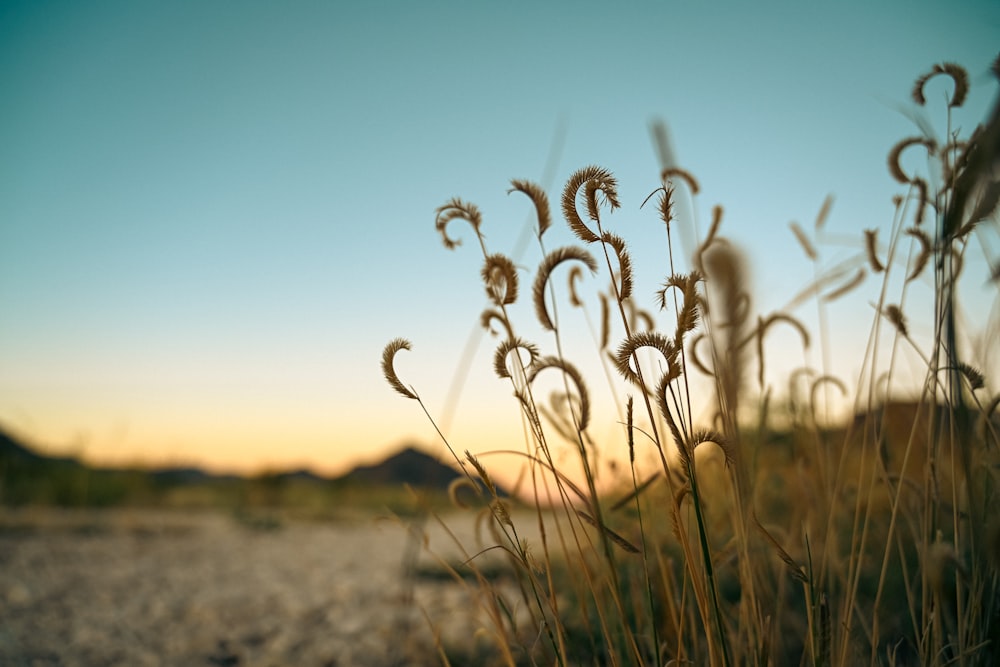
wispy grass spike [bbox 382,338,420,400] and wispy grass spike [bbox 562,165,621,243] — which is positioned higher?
wispy grass spike [bbox 562,165,621,243]

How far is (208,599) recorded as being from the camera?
3.15 meters

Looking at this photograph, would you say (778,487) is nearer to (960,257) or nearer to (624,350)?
(960,257)

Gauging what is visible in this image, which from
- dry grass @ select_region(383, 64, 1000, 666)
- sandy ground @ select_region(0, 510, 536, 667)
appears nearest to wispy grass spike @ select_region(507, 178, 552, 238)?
dry grass @ select_region(383, 64, 1000, 666)

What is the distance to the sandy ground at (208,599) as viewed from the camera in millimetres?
2312

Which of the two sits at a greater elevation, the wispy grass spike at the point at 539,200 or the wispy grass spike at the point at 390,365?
the wispy grass spike at the point at 539,200

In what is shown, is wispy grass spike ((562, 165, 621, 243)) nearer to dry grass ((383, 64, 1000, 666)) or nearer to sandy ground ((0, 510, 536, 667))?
dry grass ((383, 64, 1000, 666))

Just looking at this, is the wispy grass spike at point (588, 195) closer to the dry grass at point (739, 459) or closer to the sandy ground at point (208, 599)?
the dry grass at point (739, 459)

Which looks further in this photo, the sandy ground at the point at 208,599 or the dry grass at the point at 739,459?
the sandy ground at the point at 208,599

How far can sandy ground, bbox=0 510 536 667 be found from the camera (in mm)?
2312

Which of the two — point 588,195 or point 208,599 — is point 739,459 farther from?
point 208,599

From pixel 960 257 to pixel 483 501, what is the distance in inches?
31.9

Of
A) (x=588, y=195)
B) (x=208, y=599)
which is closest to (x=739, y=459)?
(x=588, y=195)

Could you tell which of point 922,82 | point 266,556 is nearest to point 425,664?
point 922,82

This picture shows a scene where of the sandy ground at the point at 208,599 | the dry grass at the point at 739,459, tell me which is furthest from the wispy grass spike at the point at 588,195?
the sandy ground at the point at 208,599
